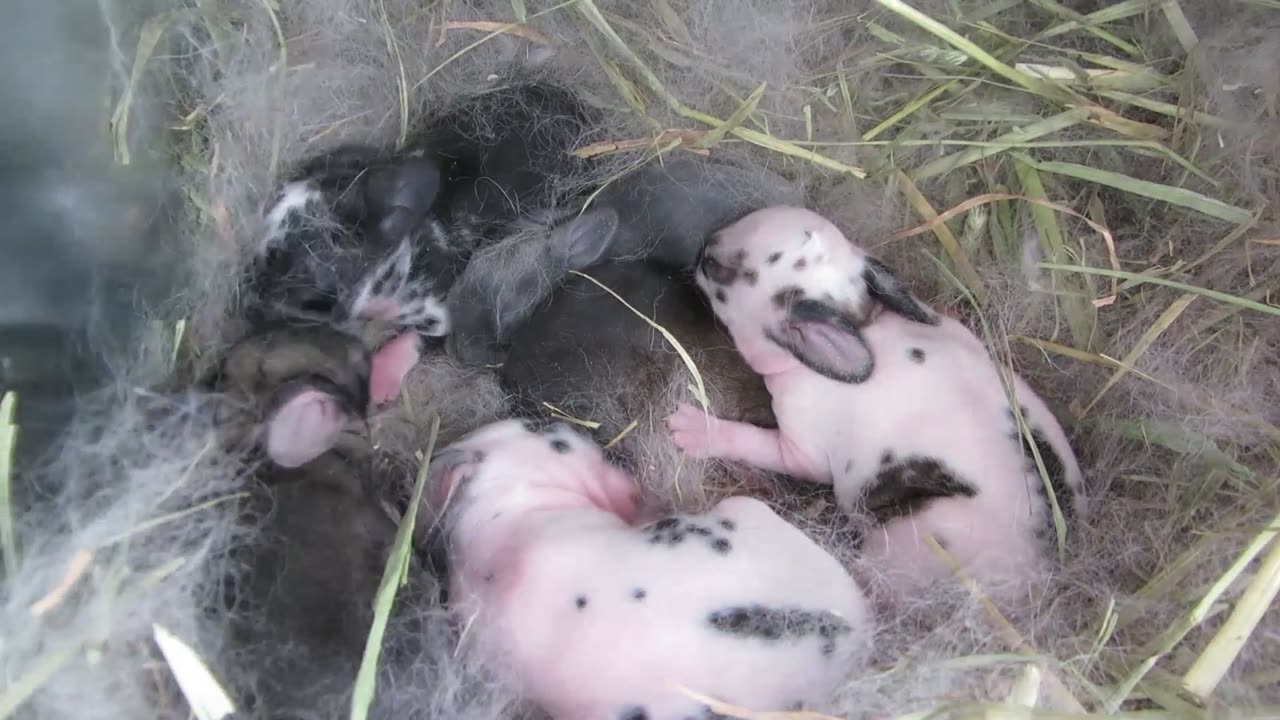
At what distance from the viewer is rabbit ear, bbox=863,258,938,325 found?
196 centimetres

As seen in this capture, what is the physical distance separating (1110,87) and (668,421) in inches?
46.4

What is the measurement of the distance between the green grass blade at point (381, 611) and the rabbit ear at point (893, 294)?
0.99 m

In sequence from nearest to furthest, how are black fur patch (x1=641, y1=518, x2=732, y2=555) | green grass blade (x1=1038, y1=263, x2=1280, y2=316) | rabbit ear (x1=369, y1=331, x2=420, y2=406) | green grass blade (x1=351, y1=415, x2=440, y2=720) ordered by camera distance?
green grass blade (x1=351, y1=415, x2=440, y2=720) < black fur patch (x1=641, y1=518, x2=732, y2=555) < green grass blade (x1=1038, y1=263, x2=1280, y2=316) < rabbit ear (x1=369, y1=331, x2=420, y2=406)

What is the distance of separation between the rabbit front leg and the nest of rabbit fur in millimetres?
46

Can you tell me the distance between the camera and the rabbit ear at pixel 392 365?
1.90 metres

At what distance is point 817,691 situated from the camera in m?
1.55

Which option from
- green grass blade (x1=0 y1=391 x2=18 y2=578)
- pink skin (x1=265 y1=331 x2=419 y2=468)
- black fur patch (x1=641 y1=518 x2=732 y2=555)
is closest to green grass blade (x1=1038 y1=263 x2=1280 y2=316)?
black fur patch (x1=641 y1=518 x2=732 y2=555)

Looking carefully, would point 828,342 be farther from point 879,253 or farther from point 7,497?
point 7,497

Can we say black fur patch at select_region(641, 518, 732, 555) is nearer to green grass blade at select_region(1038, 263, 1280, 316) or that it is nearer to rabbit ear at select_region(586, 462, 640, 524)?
rabbit ear at select_region(586, 462, 640, 524)

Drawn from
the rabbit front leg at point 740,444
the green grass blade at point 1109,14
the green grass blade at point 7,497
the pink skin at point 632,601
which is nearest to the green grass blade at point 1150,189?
the green grass blade at point 1109,14

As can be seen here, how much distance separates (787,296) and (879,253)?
353 mm

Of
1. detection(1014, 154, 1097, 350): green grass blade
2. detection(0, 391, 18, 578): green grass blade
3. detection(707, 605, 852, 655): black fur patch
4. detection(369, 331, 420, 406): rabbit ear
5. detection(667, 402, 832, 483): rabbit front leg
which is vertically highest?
detection(1014, 154, 1097, 350): green grass blade

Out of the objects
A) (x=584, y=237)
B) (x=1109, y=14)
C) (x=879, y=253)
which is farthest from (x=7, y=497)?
(x=1109, y=14)

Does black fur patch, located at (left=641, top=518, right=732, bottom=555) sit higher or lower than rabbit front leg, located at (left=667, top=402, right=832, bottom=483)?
higher
